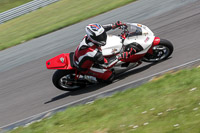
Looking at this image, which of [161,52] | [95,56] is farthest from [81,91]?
[161,52]

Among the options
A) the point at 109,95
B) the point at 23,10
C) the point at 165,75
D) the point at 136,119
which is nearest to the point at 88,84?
the point at 109,95

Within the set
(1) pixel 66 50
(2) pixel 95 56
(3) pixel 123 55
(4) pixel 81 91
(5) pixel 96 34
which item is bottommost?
(4) pixel 81 91

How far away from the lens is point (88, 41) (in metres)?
8.10

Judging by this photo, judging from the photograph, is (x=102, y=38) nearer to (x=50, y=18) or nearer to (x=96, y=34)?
(x=96, y=34)

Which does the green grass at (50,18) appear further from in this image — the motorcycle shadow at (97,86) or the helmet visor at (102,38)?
the helmet visor at (102,38)

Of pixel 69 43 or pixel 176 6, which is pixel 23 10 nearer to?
pixel 69 43

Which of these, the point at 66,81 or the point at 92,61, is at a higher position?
the point at 92,61

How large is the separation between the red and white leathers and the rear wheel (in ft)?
1.45

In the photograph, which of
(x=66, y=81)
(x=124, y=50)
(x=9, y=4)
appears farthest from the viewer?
(x=9, y=4)

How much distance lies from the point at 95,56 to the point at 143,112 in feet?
7.75

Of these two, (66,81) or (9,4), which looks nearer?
(66,81)

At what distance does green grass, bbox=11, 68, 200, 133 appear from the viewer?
540 cm

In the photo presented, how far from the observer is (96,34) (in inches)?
306

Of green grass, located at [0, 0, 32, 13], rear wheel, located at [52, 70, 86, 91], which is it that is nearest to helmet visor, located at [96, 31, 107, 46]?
rear wheel, located at [52, 70, 86, 91]
